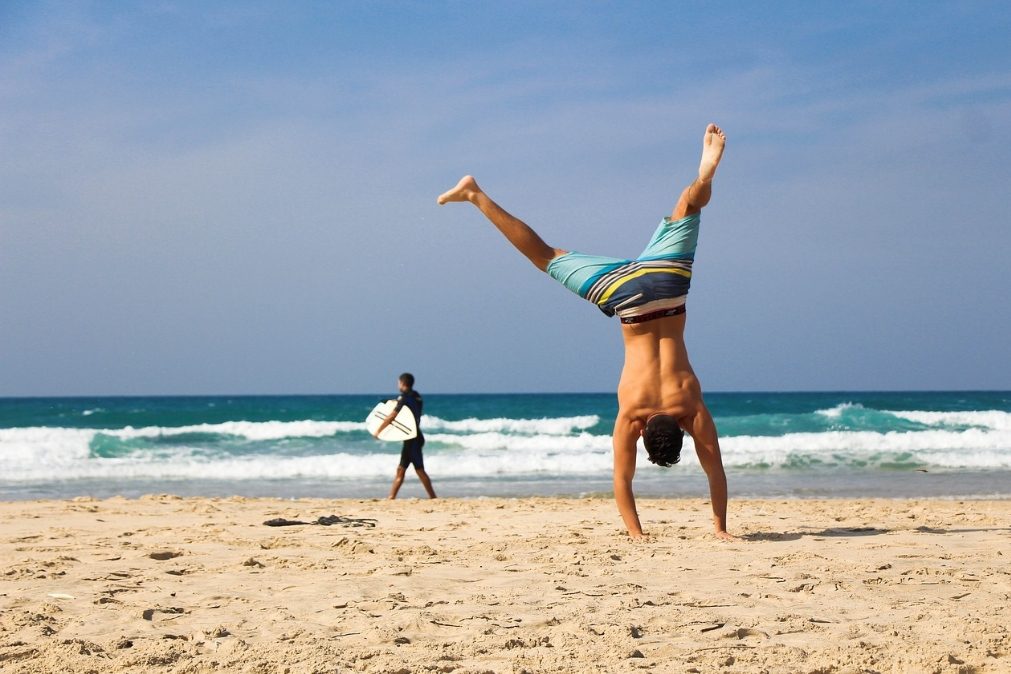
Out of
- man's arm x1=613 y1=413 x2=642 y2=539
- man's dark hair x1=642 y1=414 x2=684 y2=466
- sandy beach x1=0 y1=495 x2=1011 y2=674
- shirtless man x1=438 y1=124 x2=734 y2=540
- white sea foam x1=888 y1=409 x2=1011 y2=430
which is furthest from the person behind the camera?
white sea foam x1=888 y1=409 x2=1011 y2=430

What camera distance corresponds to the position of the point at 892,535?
6699 mm

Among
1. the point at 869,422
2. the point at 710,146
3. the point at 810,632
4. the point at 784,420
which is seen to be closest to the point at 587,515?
the point at 710,146

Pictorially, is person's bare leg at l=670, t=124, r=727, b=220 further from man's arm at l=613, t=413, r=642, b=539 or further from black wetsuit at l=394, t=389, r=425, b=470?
black wetsuit at l=394, t=389, r=425, b=470

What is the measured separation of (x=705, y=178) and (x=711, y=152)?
0.19 metres

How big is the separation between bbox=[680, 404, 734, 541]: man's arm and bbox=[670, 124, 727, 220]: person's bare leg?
1.30 m

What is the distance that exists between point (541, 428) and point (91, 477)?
18.2 metres

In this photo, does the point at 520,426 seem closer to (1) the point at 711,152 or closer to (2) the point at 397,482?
(2) the point at 397,482

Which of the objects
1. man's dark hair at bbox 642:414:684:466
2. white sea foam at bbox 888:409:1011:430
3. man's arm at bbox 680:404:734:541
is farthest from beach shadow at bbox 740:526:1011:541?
white sea foam at bbox 888:409:1011:430

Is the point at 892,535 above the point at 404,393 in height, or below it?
below

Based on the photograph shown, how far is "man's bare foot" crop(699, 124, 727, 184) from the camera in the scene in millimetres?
6039

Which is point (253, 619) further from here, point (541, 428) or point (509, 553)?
point (541, 428)

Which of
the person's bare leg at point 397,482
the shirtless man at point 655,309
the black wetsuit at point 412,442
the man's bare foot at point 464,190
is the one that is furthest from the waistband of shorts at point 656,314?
the person's bare leg at point 397,482

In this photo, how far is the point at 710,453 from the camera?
6.29m

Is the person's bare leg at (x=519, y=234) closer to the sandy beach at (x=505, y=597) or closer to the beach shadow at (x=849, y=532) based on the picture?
the sandy beach at (x=505, y=597)
